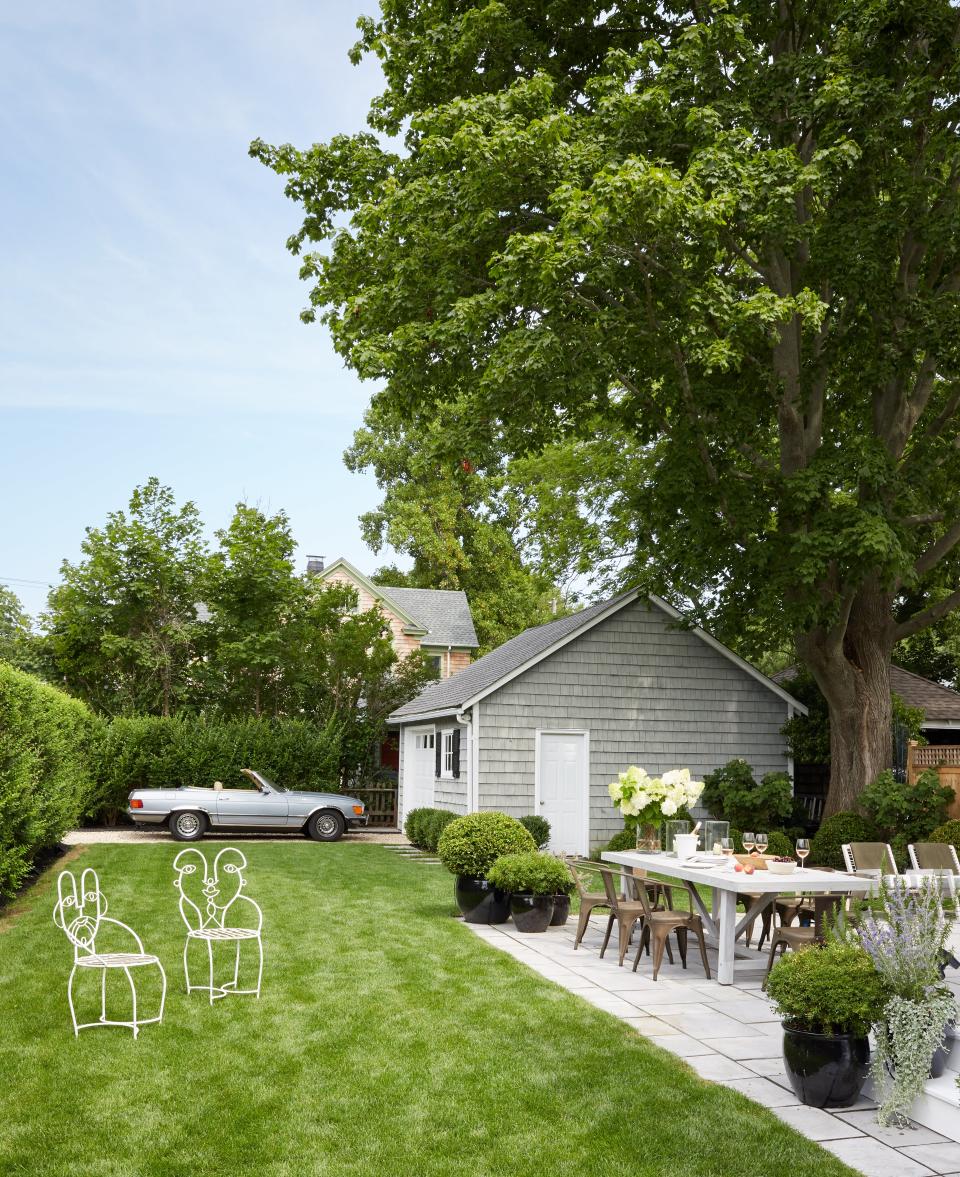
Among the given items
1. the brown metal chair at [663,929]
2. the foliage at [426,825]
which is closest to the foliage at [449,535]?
the foliage at [426,825]

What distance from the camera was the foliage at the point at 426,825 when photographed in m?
19.6

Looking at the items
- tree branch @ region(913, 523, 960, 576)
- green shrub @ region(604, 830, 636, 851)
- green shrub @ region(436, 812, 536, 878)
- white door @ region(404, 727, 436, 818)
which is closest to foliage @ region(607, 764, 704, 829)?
green shrub @ region(436, 812, 536, 878)

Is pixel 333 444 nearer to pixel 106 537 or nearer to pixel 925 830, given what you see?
pixel 106 537

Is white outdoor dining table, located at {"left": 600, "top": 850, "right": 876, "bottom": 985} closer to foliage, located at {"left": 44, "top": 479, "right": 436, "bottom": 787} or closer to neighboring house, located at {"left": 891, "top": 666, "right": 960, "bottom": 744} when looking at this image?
neighboring house, located at {"left": 891, "top": 666, "right": 960, "bottom": 744}

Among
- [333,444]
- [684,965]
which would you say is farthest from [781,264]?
[333,444]

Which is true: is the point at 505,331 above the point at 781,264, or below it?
below

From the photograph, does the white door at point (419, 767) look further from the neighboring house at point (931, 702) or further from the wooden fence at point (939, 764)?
the neighboring house at point (931, 702)

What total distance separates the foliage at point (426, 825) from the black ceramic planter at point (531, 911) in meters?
7.56

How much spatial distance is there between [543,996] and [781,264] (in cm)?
1161

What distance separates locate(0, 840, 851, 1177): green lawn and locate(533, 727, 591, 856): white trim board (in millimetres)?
9425

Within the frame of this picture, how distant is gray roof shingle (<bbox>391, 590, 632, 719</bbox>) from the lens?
63.5 feet

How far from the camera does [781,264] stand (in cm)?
1560

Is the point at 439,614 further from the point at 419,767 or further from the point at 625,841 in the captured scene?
the point at 625,841

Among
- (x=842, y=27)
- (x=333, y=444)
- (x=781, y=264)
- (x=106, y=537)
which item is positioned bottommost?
(x=106, y=537)
